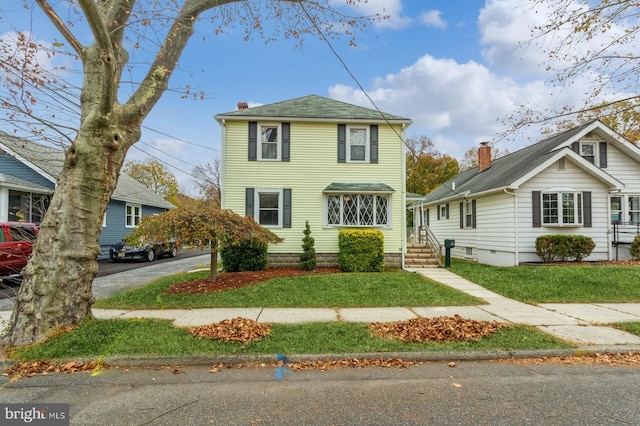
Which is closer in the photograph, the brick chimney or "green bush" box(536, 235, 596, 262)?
"green bush" box(536, 235, 596, 262)

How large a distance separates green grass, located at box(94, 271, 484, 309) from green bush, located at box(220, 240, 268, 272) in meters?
2.10

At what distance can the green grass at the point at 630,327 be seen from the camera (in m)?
5.38

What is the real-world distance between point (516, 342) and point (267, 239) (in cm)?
676

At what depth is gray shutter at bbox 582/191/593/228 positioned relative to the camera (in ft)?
41.8

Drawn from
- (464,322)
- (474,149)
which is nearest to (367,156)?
(464,322)

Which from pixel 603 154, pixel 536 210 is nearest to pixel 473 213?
pixel 536 210

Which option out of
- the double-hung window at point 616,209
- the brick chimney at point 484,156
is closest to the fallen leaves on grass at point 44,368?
the double-hung window at point 616,209

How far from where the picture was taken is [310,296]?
7.85m

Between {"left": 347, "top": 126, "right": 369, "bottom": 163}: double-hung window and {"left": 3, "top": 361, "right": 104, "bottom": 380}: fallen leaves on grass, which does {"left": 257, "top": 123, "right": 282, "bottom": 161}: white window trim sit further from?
{"left": 3, "top": 361, "right": 104, "bottom": 380}: fallen leaves on grass

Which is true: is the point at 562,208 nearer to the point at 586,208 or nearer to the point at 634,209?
the point at 586,208

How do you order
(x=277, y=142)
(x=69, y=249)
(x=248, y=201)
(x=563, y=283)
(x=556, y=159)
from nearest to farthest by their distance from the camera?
1. (x=69, y=249)
2. (x=563, y=283)
3. (x=556, y=159)
4. (x=248, y=201)
5. (x=277, y=142)

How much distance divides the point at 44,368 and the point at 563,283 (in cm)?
1154

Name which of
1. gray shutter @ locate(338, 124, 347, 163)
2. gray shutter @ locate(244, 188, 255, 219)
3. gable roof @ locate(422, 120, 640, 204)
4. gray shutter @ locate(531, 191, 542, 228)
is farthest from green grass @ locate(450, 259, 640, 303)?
gray shutter @ locate(244, 188, 255, 219)

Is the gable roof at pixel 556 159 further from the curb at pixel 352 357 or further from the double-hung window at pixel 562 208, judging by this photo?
the curb at pixel 352 357
